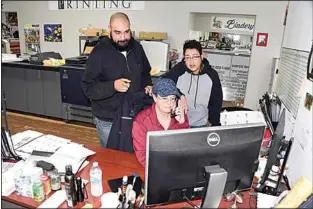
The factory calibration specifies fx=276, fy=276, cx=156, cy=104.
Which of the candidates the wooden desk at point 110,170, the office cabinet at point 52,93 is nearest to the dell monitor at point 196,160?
the wooden desk at point 110,170

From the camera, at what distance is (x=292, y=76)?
6.42 ft

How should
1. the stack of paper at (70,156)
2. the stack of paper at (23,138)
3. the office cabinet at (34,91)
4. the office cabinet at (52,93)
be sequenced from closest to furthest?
the stack of paper at (70,156) → the stack of paper at (23,138) → the office cabinet at (52,93) → the office cabinet at (34,91)

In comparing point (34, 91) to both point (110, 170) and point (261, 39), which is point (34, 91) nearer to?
point (110, 170)

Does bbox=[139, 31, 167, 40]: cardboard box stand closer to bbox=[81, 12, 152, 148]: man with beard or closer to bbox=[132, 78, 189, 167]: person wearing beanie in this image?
bbox=[81, 12, 152, 148]: man with beard

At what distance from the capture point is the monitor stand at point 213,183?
3.53 ft

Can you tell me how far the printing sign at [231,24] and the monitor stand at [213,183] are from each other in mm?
5522

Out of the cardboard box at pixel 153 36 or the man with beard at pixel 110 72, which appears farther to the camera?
the cardboard box at pixel 153 36

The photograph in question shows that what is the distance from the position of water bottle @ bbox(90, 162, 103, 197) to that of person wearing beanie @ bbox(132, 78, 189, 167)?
365 mm

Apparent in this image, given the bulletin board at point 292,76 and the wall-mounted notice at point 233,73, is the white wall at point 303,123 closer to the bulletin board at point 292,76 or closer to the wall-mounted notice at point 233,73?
the bulletin board at point 292,76

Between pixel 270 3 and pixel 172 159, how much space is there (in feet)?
14.3

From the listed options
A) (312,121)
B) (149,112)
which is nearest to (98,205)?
(149,112)

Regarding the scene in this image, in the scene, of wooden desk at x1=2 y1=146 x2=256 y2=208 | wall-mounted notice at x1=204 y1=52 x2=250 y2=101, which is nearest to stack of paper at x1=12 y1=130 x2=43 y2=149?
wooden desk at x1=2 y1=146 x2=256 y2=208

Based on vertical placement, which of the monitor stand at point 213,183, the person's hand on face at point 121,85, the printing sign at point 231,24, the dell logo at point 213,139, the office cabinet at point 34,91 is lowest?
the office cabinet at point 34,91

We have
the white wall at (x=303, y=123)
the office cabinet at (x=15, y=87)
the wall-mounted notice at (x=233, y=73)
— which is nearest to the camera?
the white wall at (x=303, y=123)
